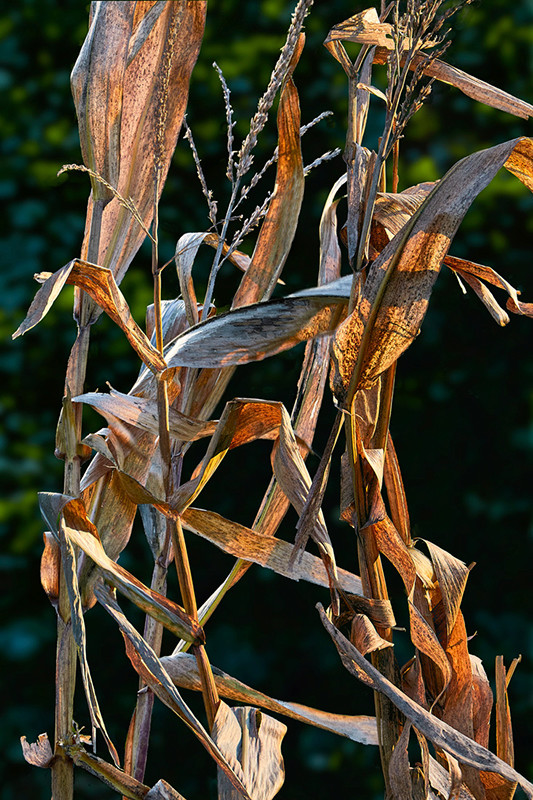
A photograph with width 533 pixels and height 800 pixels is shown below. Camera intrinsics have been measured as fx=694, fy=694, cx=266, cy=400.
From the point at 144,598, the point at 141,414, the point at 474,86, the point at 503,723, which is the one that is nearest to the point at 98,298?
the point at 141,414

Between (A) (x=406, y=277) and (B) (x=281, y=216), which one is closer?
(A) (x=406, y=277)

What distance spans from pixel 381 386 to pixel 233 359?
106 mm

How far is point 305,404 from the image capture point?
0.49 metres

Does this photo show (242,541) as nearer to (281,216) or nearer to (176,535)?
(176,535)

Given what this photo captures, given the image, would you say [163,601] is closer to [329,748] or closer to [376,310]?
[376,310]

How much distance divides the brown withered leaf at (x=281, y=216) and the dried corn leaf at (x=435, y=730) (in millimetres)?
225

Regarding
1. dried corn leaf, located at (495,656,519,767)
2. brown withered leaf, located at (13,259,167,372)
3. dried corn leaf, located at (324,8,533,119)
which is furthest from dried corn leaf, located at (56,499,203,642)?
dried corn leaf, located at (324,8,533,119)

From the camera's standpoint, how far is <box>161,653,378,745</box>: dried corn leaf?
46 cm

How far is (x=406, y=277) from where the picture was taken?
1.20 feet

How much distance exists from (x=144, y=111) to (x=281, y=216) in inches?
4.5

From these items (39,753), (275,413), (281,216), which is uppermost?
(281,216)

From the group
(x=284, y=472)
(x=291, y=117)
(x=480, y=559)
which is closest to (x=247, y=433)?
(x=284, y=472)

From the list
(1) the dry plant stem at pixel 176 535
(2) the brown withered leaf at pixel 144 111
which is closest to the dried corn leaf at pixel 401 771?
(1) the dry plant stem at pixel 176 535

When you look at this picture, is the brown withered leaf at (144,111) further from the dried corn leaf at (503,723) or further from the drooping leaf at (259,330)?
the dried corn leaf at (503,723)
